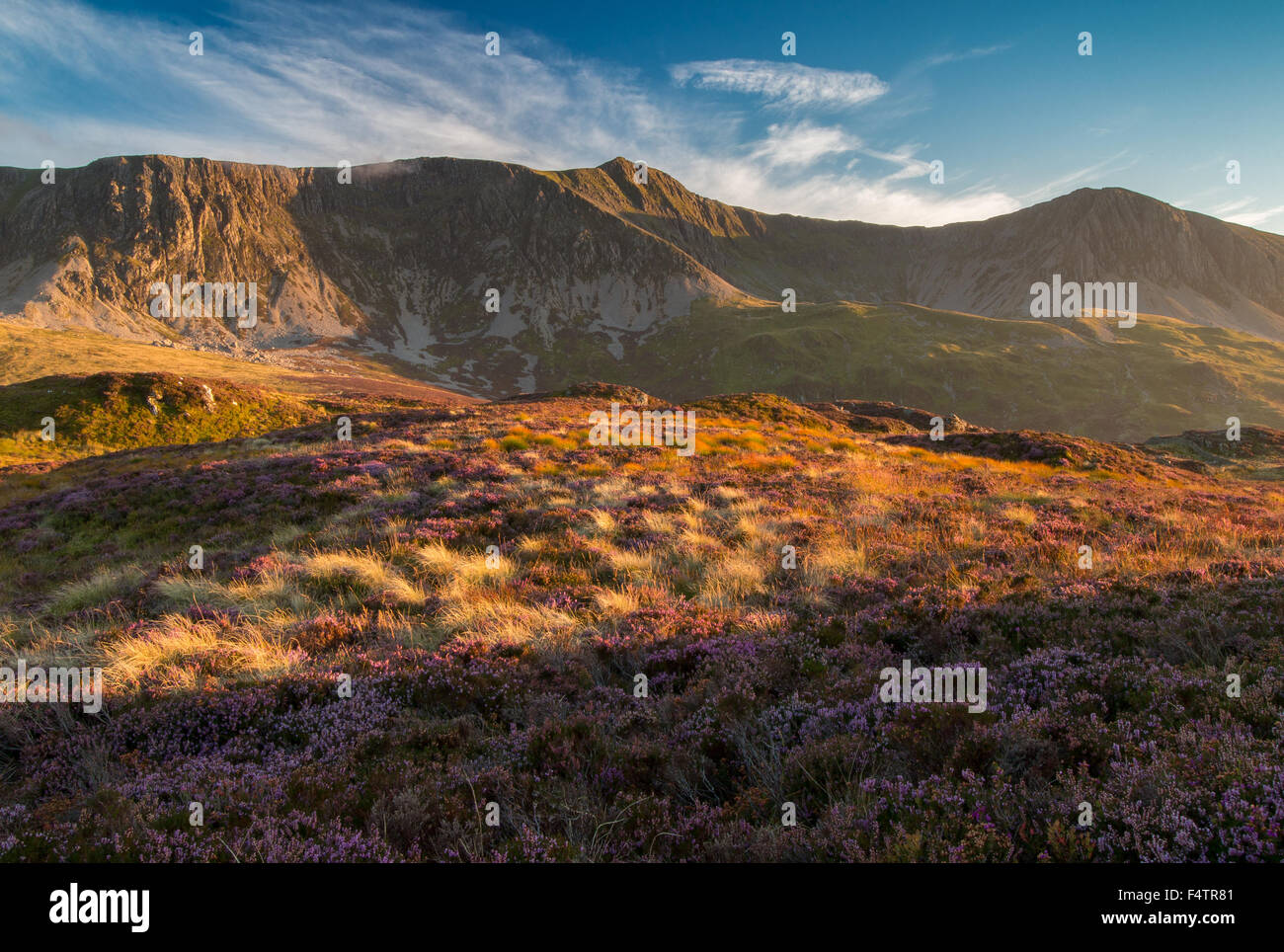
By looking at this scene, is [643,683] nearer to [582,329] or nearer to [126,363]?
[126,363]

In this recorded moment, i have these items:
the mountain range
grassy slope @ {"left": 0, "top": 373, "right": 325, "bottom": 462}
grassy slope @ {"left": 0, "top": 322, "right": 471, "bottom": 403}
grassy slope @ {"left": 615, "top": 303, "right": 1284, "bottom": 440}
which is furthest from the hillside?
grassy slope @ {"left": 615, "top": 303, "right": 1284, "bottom": 440}

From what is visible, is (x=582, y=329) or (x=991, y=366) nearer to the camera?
(x=991, y=366)

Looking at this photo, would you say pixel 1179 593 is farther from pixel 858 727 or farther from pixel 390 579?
pixel 390 579

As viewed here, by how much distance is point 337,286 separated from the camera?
18688 cm

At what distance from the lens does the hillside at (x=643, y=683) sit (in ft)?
10.4

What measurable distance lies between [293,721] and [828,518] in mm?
9691

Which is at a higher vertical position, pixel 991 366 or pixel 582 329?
pixel 582 329

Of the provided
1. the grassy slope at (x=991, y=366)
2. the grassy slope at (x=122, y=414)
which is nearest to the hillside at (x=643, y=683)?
the grassy slope at (x=122, y=414)

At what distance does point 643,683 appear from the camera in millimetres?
5230

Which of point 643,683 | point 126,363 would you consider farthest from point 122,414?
point 126,363

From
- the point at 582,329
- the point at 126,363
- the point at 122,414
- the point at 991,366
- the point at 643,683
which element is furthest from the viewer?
the point at 582,329

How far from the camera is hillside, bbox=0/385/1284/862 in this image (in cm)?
316

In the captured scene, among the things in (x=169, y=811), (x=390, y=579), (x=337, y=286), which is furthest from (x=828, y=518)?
(x=337, y=286)
